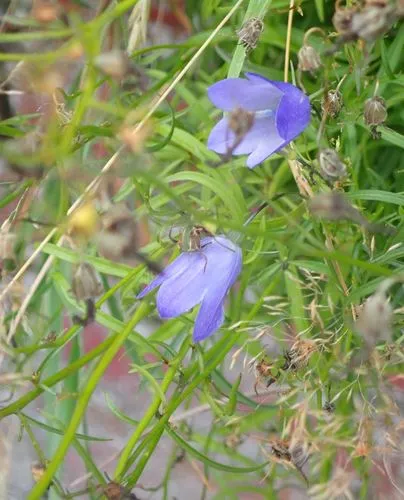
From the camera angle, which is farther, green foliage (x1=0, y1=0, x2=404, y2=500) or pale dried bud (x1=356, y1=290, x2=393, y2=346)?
green foliage (x1=0, y1=0, x2=404, y2=500)

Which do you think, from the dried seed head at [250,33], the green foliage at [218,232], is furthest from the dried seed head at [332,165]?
the dried seed head at [250,33]

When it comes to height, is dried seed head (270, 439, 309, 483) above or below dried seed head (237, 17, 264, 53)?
below

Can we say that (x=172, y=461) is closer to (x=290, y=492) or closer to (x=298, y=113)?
(x=298, y=113)

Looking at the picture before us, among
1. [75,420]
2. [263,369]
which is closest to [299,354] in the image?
[263,369]

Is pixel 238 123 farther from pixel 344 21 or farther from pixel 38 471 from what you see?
pixel 38 471

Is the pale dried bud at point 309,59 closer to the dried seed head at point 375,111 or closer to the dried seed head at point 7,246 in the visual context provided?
the dried seed head at point 375,111

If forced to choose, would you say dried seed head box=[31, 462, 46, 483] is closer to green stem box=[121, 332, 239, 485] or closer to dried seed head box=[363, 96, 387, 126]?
green stem box=[121, 332, 239, 485]

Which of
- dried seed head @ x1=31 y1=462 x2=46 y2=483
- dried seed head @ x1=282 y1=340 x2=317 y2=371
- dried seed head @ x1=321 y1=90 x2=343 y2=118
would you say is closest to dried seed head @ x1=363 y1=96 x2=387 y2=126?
dried seed head @ x1=321 y1=90 x2=343 y2=118
